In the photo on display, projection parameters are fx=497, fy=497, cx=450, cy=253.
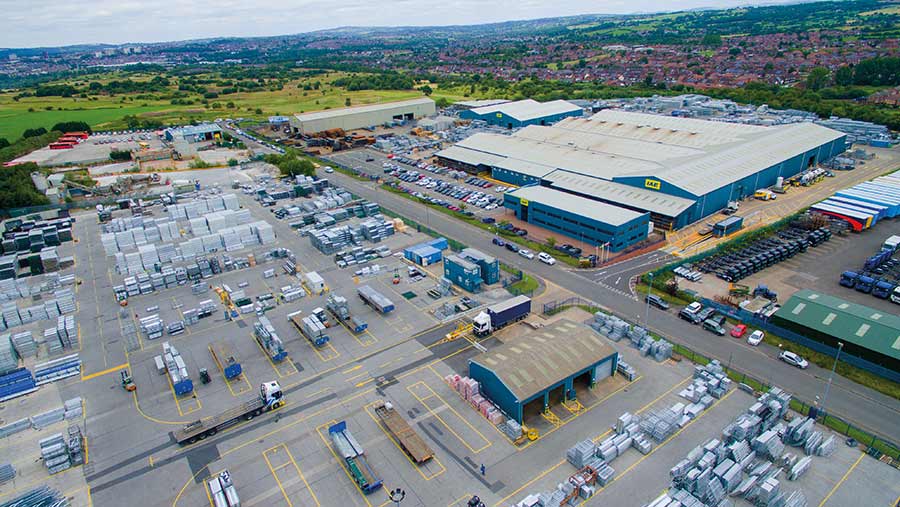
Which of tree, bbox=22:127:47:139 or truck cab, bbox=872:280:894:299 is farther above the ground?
tree, bbox=22:127:47:139

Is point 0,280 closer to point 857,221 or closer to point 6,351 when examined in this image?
point 6,351

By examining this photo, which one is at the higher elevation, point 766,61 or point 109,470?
point 766,61

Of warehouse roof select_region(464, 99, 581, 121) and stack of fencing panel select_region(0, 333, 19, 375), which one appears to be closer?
stack of fencing panel select_region(0, 333, 19, 375)

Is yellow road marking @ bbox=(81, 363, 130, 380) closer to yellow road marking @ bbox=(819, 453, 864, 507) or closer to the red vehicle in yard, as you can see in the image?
yellow road marking @ bbox=(819, 453, 864, 507)

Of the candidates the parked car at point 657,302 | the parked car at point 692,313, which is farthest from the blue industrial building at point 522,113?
the parked car at point 692,313

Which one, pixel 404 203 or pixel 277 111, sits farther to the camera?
pixel 277 111

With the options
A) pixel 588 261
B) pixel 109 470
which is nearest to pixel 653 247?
pixel 588 261

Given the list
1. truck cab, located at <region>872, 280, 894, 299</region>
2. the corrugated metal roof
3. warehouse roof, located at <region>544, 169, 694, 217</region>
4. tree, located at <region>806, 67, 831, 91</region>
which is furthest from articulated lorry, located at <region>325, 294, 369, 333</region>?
tree, located at <region>806, 67, 831, 91</region>
